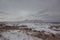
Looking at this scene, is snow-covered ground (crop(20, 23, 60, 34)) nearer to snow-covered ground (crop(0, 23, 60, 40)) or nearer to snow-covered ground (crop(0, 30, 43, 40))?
snow-covered ground (crop(0, 23, 60, 40))

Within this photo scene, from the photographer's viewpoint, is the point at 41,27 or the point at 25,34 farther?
the point at 41,27

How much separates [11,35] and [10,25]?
171 mm

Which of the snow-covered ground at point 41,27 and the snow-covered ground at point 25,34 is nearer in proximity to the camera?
the snow-covered ground at point 25,34

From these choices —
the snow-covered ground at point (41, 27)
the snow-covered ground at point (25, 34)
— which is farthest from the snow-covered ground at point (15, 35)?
the snow-covered ground at point (41, 27)

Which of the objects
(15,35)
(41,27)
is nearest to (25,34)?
(15,35)

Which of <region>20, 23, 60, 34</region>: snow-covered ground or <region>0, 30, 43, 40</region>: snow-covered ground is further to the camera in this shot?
<region>20, 23, 60, 34</region>: snow-covered ground

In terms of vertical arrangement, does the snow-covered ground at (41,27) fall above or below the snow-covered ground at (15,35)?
above

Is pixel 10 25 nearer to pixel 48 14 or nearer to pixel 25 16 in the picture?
pixel 25 16

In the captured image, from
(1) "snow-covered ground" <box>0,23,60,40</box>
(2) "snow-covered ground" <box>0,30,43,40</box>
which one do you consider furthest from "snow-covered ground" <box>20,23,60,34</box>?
(2) "snow-covered ground" <box>0,30,43,40</box>

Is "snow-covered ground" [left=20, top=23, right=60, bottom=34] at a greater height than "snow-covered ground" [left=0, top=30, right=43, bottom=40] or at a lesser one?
greater

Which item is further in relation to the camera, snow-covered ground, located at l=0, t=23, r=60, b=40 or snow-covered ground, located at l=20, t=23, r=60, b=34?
snow-covered ground, located at l=20, t=23, r=60, b=34

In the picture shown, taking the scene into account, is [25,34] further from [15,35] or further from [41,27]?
[41,27]

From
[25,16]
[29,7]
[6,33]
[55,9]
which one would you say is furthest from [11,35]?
[55,9]

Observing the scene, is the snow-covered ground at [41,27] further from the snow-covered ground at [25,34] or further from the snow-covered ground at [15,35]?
the snow-covered ground at [15,35]
